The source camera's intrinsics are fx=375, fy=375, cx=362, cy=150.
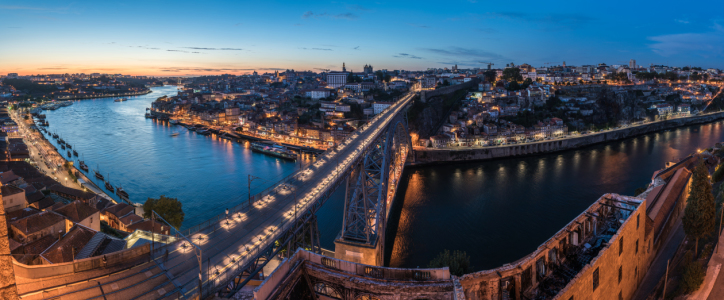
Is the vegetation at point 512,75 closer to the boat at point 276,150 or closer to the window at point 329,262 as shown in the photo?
the boat at point 276,150

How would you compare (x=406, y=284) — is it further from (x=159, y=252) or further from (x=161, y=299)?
(x=159, y=252)

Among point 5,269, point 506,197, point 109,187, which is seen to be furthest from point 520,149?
point 5,269

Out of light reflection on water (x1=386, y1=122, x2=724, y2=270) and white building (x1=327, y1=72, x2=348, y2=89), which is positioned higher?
white building (x1=327, y1=72, x2=348, y2=89)

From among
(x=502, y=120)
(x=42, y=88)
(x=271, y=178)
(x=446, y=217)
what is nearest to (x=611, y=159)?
(x=502, y=120)

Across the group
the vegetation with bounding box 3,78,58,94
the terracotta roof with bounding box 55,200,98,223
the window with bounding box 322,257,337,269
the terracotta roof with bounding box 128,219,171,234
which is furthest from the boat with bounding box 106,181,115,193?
the vegetation with bounding box 3,78,58,94

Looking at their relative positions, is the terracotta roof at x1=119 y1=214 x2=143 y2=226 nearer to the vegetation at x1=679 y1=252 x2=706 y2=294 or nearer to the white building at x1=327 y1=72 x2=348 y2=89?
the vegetation at x1=679 y1=252 x2=706 y2=294
